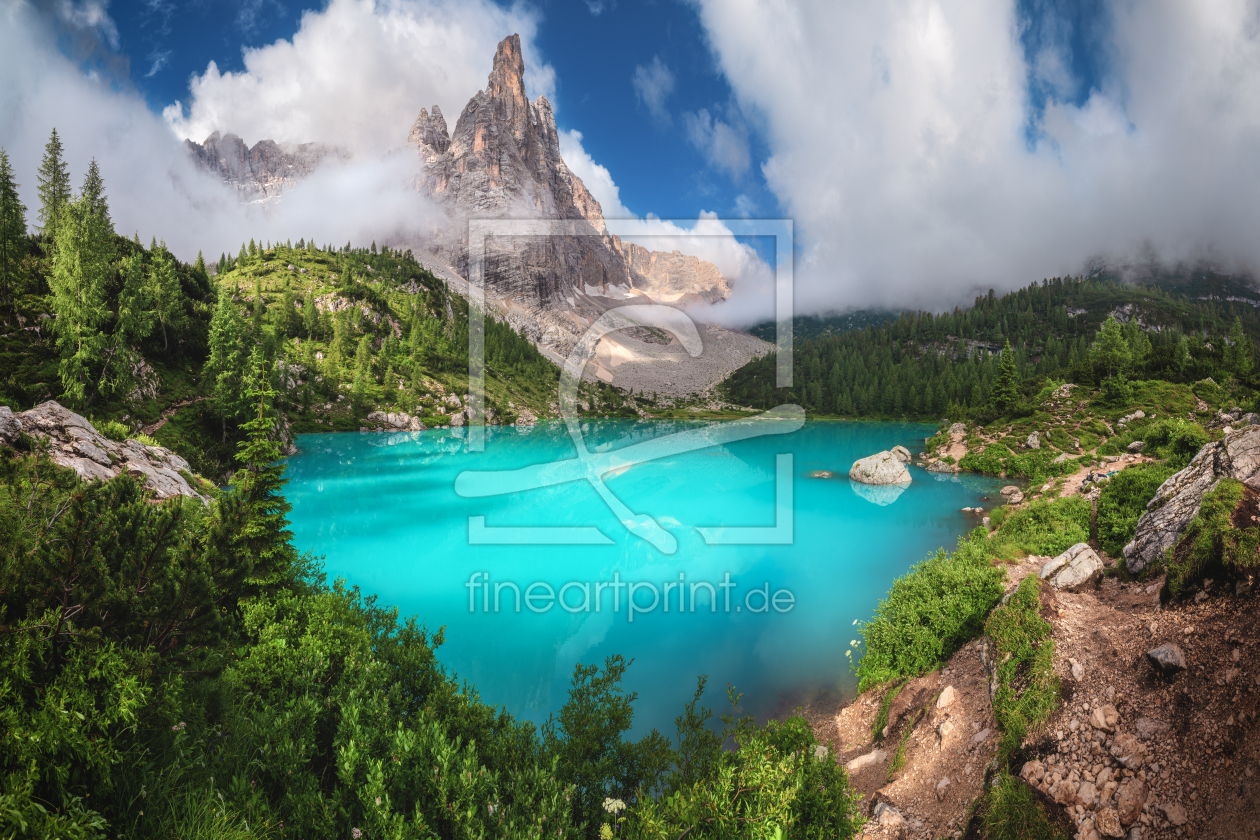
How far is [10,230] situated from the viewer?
43.2 m

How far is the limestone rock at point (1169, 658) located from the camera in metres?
6.64

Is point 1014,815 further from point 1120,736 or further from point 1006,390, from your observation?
point 1006,390

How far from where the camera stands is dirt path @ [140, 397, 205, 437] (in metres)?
38.1

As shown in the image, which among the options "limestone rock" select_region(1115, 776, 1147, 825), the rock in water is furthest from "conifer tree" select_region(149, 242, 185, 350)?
the rock in water

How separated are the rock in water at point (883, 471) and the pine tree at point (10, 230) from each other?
76.0 m

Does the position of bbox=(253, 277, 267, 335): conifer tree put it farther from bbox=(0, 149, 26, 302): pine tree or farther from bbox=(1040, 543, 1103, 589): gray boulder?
bbox=(1040, 543, 1103, 589): gray boulder

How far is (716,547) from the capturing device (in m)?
30.7

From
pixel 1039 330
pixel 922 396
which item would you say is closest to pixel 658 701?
pixel 922 396

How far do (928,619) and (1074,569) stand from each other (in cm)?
346

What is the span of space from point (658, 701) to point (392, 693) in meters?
8.90

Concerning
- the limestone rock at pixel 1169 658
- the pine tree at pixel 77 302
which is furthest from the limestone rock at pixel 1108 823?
the pine tree at pixel 77 302

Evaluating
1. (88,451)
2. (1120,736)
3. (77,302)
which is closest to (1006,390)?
(1120,736)

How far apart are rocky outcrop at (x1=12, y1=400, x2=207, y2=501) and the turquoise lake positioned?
27.9ft

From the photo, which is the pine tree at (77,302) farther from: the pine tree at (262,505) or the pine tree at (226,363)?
the pine tree at (262,505)
